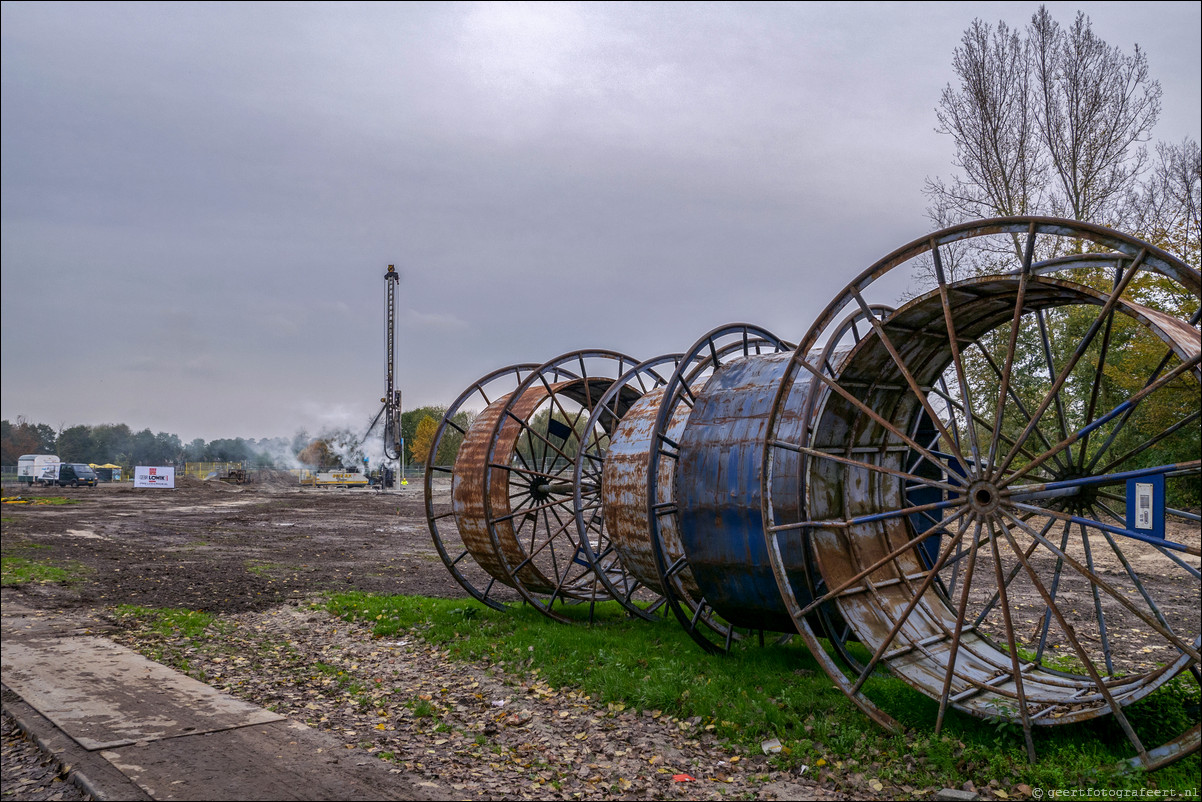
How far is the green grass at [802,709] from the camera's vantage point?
6.14 metres

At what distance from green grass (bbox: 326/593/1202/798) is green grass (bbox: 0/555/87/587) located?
9926mm

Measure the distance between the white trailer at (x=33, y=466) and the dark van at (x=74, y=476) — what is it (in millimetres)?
5526

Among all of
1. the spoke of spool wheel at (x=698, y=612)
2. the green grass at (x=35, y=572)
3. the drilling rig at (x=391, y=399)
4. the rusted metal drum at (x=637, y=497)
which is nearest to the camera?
the spoke of spool wheel at (x=698, y=612)

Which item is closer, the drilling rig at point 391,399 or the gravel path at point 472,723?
the gravel path at point 472,723

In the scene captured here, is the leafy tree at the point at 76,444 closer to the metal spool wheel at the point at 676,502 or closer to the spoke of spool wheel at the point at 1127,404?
the metal spool wheel at the point at 676,502

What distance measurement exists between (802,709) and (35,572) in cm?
1683

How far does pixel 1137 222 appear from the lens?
22.7 meters

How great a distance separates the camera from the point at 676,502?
9.06 meters

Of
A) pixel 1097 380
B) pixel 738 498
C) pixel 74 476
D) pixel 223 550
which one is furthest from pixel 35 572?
pixel 74 476

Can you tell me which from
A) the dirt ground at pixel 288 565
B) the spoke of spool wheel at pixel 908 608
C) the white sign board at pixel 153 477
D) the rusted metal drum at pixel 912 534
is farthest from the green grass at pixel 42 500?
the spoke of spool wheel at pixel 908 608

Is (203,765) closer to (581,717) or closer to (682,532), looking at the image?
(581,717)

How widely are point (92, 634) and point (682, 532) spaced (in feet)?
29.8

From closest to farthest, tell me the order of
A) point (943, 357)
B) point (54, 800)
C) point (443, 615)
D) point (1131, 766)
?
1. point (1131, 766)
2. point (54, 800)
3. point (943, 357)
4. point (443, 615)

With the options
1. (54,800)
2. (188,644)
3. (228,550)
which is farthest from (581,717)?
(228,550)
